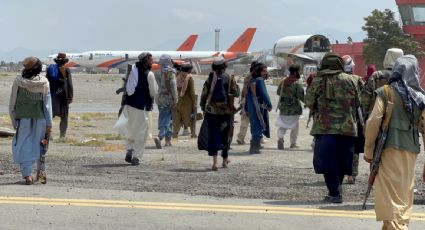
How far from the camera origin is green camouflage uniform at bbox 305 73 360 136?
991 centimetres

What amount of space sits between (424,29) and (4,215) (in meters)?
57.5

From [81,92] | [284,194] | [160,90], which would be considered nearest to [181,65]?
[160,90]

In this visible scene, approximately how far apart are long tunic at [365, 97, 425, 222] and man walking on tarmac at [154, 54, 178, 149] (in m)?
9.53

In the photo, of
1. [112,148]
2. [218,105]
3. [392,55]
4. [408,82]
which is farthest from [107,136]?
[408,82]

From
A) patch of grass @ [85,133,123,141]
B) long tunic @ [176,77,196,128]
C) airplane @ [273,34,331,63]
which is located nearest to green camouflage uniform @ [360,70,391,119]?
long tunic @ [176,77,196,128]

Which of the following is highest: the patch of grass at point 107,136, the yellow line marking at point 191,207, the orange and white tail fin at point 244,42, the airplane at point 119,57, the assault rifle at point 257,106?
the assault rifle at point 257,106

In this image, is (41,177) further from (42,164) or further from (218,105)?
(218,105)

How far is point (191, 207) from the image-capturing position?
30.7 ft

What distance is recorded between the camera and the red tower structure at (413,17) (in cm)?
6341

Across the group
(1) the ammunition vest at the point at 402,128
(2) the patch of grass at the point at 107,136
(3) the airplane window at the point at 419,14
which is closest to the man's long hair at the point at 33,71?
(1) the ammunition vest at the point at 402,128

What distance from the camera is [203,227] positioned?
825cm

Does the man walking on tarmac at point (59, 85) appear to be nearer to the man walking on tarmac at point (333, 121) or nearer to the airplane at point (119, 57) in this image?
the man walking on tarmac at point (333, 121)

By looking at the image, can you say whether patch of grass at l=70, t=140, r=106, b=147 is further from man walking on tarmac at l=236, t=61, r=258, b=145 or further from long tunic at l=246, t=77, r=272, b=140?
long tunic at l=246, t=77, r=272, b=140

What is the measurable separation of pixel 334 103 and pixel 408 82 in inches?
86.8
